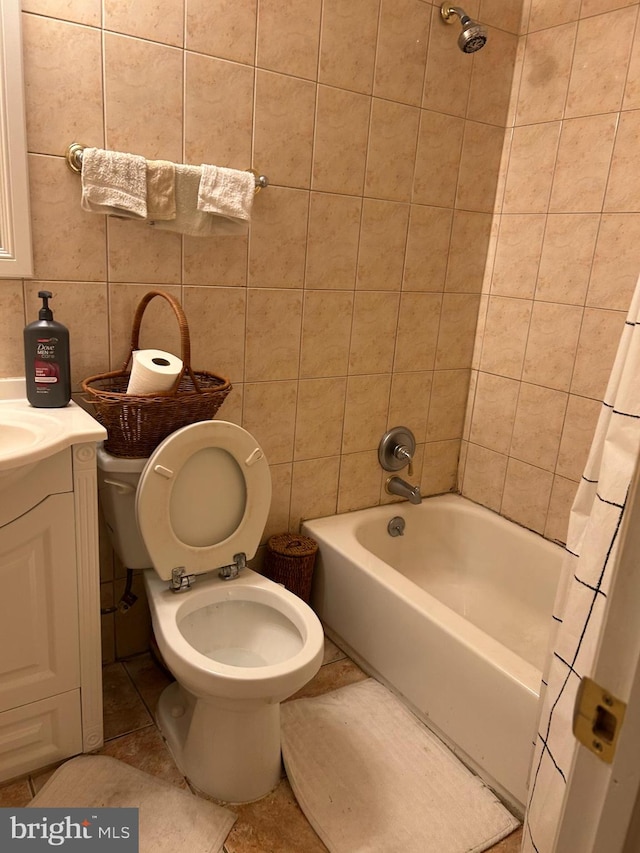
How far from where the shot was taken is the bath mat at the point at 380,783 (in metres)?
1.48

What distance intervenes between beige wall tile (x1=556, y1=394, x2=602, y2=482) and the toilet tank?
4.60ft

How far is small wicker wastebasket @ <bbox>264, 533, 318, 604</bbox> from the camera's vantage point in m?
2.08

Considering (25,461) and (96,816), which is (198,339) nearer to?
(25,461)

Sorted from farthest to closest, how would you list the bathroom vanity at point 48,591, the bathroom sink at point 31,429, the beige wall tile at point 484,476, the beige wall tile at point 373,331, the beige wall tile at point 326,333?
the beige wall tile at point 484,476
the beige wall tile at point 373,331
the beige wall tile at point 326,333
the bathroom vanity at point 48,591
the bathroom sink at point 31,429

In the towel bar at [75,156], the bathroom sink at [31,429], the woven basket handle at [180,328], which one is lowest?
the bathroom sink at [31,429]

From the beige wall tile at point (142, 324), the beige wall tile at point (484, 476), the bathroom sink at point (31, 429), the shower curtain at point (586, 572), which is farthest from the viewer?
the beige wall tile at point (484, 476)

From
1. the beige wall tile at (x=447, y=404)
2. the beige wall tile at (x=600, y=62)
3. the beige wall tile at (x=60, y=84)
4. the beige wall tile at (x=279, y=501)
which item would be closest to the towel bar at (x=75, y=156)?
the beige wall tile at (x=60, y=84)

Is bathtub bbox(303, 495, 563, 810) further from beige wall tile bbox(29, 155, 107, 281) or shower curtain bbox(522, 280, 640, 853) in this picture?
beige wall tile bbox(29, 155, 107, 281)

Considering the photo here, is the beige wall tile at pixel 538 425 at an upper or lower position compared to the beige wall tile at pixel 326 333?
lower

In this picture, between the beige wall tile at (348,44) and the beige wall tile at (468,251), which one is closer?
the beige wall tile at (348,44)

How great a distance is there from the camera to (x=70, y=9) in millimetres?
1487

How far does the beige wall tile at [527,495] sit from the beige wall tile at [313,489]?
0.66 meters

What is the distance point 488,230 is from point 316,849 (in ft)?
6.67

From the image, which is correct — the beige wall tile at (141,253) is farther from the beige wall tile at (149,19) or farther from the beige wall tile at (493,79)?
the beige wall tile at (493,79)
